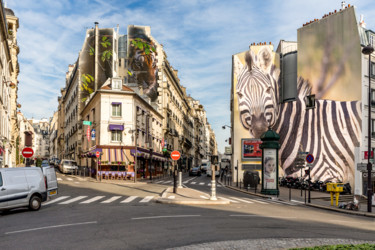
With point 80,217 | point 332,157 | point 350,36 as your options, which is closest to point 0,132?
point 80,217

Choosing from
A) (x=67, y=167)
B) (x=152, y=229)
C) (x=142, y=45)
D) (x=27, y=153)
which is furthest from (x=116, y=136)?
(x=152, y=229)

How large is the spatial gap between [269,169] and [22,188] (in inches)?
694

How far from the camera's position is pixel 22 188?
15.4 metres

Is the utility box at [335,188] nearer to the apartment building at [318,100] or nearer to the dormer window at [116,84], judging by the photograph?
the apartment building at [318,100]

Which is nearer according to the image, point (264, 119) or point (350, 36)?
point (350, 36)

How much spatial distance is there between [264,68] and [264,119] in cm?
588

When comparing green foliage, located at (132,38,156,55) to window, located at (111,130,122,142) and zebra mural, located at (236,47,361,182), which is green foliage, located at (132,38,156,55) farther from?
zebra mural, located at (236,47,361,182)

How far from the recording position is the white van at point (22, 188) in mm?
14734

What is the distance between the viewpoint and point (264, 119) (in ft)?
142

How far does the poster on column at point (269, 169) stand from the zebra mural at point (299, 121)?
10.7 m

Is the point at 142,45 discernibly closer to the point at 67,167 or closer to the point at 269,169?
the point at 67,167

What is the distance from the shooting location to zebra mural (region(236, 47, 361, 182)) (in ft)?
114

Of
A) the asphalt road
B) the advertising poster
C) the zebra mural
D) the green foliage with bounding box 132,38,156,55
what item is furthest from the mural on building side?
the asphalt road

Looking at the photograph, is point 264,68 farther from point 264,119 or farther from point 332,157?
point 332,157
